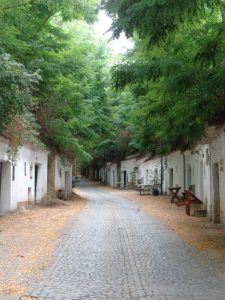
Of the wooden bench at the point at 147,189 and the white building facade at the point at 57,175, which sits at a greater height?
the white building facade at the point at 57,175

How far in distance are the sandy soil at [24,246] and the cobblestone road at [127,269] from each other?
28 cm

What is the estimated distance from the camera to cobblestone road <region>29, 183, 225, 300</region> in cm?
688

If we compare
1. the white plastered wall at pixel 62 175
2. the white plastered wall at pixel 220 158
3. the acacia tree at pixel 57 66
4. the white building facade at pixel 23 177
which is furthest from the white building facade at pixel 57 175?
the white plastered wall at pixel 220 158

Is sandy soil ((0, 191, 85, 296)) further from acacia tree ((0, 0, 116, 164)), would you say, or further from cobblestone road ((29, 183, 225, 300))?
acacia tree ((0, 0, 116, 164))

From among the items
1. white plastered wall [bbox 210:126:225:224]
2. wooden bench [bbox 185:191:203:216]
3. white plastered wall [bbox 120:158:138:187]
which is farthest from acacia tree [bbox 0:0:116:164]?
white plastered wall [bbox 120:158:138:187]

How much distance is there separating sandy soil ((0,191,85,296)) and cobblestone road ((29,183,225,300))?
28cm

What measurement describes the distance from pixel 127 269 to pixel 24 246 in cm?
365

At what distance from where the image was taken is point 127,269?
8586mm

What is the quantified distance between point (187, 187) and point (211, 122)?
43.8 feet

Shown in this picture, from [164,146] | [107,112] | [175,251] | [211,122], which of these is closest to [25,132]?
[211,122]

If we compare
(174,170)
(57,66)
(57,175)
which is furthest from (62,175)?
(57,66)

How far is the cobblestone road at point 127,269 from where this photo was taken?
22.6ft

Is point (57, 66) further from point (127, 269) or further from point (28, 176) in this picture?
point (127, 269)

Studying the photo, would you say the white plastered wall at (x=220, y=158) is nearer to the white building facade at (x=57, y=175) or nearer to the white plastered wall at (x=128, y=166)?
the white building facade at (x=57, y=175)
